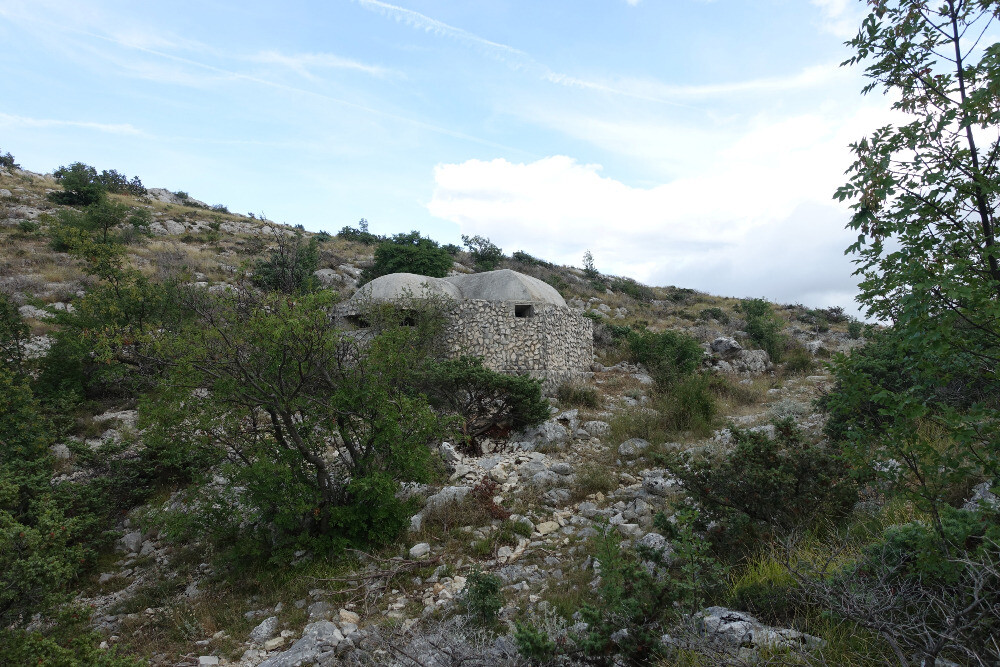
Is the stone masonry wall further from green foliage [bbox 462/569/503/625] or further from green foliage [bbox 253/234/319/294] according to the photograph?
green foliage [bbox 462/569/503/625]

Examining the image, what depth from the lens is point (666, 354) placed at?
14.6 m

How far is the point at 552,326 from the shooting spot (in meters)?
13.8

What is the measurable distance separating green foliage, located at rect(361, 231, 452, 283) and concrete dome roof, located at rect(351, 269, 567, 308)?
21.6ft

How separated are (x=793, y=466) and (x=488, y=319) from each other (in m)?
9.35

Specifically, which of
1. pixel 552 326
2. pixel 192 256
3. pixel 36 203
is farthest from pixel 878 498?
pixel 36 203

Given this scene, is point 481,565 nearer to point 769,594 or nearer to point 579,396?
point 769,594

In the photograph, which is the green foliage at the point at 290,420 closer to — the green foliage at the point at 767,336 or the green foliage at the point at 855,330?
the green foliage at the point at 767,336

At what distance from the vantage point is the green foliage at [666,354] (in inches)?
512

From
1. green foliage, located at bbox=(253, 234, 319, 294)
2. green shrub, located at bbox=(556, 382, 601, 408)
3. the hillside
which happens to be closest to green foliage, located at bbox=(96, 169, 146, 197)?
green foliage, located at bbox=(253, 234, 319, 294)

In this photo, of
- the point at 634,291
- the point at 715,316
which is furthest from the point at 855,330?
the point at 634,291

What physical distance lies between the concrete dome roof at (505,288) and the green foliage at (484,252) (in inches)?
553

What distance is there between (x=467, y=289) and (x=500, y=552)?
10071mm

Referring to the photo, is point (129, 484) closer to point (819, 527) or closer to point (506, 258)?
point (819, 527)

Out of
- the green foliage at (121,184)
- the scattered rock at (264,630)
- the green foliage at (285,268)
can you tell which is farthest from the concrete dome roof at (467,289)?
the green foliage at (121,184)
